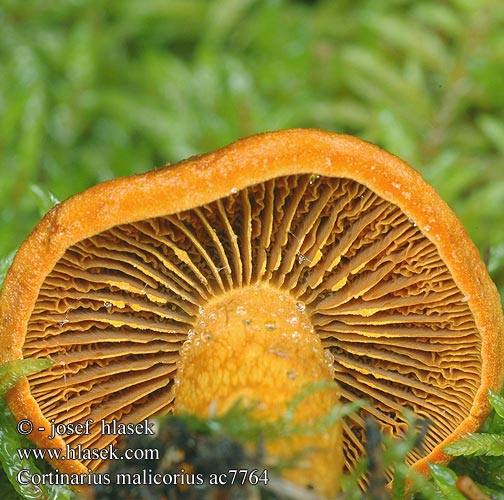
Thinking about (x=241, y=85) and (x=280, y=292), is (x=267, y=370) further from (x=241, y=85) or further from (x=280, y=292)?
(x=241, y=85)

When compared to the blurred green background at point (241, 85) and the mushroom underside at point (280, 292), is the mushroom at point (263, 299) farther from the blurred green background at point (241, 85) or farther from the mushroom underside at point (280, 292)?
the blurred green background at point (241, 85)

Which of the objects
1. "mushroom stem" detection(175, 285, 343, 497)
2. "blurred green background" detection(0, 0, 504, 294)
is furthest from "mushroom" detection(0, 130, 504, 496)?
"blurred green background" detection(0, 0, 504, 294)

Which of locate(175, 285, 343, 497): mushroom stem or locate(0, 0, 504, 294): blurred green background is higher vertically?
locate(0, 0, 504, 294): blurred green background

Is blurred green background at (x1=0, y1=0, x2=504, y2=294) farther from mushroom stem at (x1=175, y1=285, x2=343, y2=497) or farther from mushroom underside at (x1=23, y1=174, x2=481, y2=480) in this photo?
mushroom stem at (x1=175, y1=285, x2=343, y2=497)

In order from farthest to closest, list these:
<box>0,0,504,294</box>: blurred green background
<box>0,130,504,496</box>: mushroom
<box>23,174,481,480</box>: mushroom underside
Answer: <box>0,0,504,294</box>: blurred green background
<box>23,174,481,480</box>: mushroom underside
<box>0,130,504,496</box>: mushroom

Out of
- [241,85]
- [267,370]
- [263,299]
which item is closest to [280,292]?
[263,299]

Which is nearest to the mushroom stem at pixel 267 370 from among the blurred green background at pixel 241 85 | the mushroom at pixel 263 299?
the mushroom at pixel 263 299
